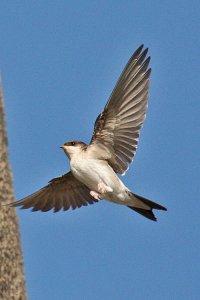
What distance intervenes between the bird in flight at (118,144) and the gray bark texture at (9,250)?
1309 mm

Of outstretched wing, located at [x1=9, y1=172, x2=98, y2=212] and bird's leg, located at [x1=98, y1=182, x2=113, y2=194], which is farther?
outstretched wing, located at [x1=9, y1=172, x2=98, y2=212]

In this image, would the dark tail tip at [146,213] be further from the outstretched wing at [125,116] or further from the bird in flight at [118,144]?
the outstretched wing at [125,116]

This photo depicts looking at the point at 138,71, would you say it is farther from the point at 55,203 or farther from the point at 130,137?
the point at 55,203

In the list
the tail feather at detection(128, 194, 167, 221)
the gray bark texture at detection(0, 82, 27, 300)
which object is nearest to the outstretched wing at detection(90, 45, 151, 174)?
the tail feather at detection(128, 194, 167, 221)

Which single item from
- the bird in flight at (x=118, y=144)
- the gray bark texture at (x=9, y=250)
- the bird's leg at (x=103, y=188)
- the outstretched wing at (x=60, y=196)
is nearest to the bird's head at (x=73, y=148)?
the bird in flight at (x=118, y=144)

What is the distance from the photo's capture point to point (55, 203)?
5355mm

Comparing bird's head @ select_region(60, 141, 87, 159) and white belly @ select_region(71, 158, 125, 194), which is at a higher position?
bird's head @ select_region(60, 141, 87, 159)

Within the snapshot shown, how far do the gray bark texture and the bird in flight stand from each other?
1.31 metres

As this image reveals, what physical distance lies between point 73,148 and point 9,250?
4.80ft

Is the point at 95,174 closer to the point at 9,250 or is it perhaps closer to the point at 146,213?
the point at 146,213

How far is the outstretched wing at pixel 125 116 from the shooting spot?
4.80 m

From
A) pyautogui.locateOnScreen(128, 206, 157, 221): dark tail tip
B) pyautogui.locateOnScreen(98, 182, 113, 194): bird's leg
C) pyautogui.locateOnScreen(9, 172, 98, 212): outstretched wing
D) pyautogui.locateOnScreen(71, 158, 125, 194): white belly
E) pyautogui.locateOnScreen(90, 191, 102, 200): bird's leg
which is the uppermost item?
pyautogui.locateOnScreen(9, 172, 98, 212): outstretched wing

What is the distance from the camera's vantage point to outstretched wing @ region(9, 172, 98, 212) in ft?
17.3

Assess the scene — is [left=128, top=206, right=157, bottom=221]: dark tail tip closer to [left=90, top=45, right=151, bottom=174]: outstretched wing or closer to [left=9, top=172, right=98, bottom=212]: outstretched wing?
[left=90, top=45, right=151, bottom=174]: outstretched wing
